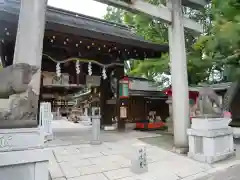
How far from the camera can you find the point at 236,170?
4867 mm

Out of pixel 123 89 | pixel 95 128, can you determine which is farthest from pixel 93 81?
pixel 95 128

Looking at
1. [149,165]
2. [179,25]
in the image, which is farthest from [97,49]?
[149,165]

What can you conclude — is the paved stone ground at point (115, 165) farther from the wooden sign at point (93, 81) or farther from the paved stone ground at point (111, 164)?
the wooden sign at point (93, 81)

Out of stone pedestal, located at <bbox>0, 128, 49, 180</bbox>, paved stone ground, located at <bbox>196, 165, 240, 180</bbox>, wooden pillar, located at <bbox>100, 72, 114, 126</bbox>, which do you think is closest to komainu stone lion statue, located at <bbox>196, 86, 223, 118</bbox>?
paved stone ground, located at <bbox>196, 165, 240, 180</bbox>

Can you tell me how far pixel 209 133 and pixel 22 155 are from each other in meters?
4.60

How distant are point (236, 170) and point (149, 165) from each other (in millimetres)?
2120

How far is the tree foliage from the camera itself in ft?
20.0

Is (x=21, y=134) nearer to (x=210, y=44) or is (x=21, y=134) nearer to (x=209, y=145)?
(x=209, y=145)

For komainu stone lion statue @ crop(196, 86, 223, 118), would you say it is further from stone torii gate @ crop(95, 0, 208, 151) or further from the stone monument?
stone torii gate @ crop(95, 0, 208, 151)

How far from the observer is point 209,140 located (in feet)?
17.7

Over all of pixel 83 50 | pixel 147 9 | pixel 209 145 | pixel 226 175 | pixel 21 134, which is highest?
pixel 147 9

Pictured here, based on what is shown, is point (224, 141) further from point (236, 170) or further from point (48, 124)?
point (48, 124)

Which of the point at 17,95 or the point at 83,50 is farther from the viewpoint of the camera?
the point at 83,50

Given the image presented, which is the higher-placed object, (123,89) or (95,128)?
(123,89)
